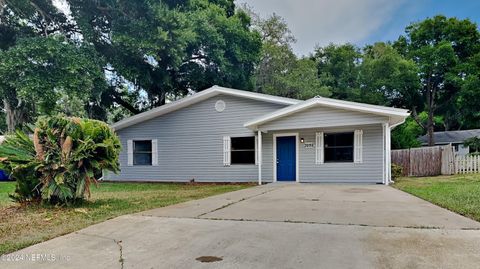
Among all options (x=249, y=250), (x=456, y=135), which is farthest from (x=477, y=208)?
(x=456, y=135)

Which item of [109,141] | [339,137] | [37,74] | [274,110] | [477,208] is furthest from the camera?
[274,110]

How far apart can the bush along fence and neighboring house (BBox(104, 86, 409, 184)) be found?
13.4 ft

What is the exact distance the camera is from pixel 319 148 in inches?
487

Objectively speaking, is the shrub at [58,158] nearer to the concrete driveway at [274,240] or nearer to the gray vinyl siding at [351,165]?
the concrete driveway at [274,240]

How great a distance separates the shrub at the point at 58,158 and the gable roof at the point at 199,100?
723 cm

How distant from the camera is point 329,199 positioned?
25.0 ft

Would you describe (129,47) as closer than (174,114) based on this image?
Yes

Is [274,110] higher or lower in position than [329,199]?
higher

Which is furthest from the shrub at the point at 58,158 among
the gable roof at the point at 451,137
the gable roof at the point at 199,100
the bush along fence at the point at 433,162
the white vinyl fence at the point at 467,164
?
the gable roof at the point at 451,137

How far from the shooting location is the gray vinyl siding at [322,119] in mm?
11102

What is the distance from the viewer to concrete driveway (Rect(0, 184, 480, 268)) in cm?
330

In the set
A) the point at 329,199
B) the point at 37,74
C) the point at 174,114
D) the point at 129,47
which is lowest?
the point at 329,199

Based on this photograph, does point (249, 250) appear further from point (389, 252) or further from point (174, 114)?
point (174, 114)

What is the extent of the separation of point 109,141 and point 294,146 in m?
7.92
